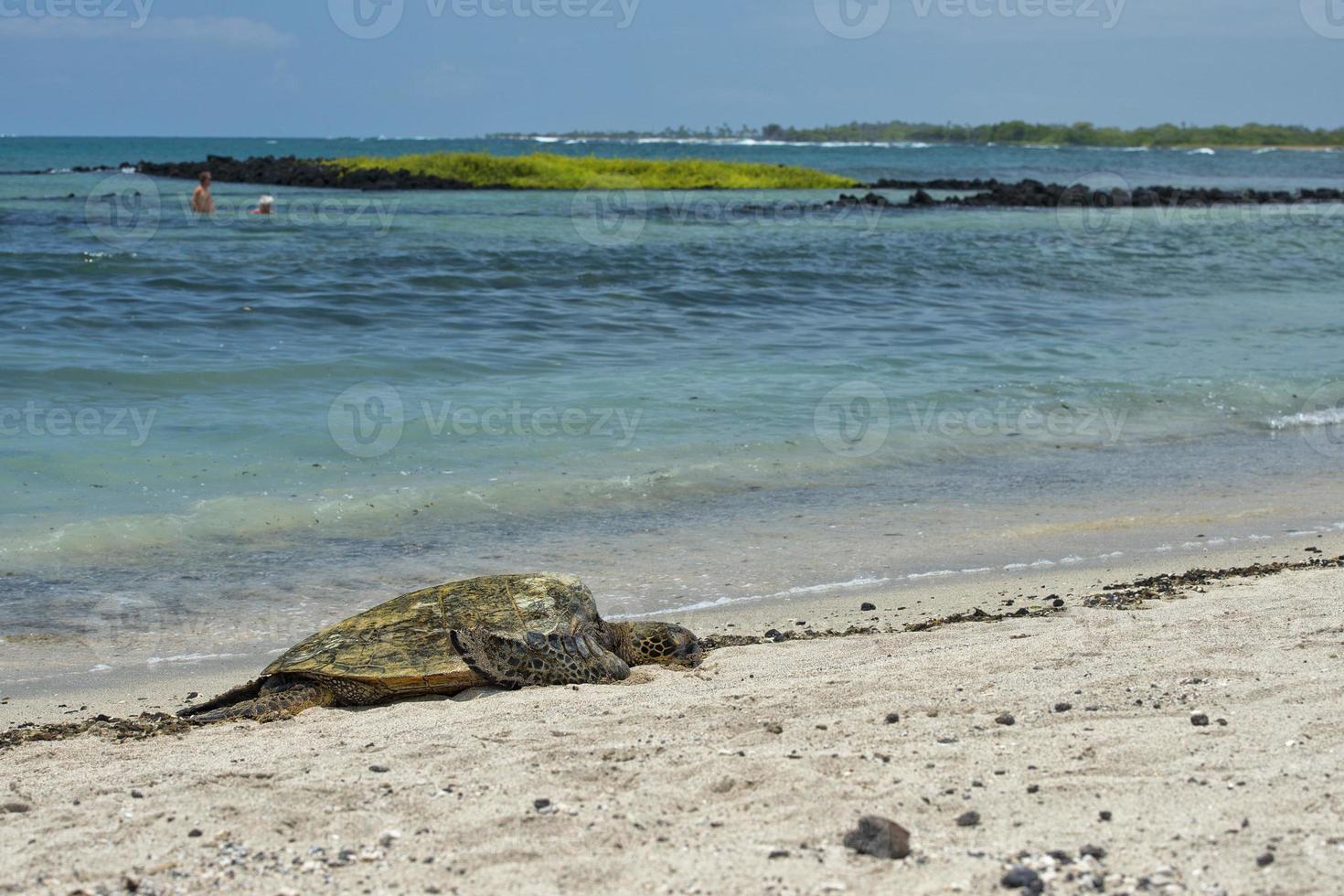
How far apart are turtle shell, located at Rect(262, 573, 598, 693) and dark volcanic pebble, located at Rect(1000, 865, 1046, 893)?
262 cm

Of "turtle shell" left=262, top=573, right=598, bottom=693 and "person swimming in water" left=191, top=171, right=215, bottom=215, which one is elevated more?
"person swimming in water" left=191, top=171, right=215, bottom=215

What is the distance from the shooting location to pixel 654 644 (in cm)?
571

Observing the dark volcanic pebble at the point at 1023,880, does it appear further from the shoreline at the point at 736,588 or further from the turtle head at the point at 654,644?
the shoreline at the point at 736,588

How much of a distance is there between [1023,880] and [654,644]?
273 centimetres

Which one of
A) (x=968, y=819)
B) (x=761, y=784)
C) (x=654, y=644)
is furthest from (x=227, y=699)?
(x=968, y=819)

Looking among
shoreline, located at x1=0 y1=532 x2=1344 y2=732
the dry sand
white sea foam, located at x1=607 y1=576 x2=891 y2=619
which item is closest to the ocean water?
white sea foam, located at x1=607 y1=576 x2=891 y2=619

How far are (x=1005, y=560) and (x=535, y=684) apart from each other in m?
3.53

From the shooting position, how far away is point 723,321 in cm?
1789

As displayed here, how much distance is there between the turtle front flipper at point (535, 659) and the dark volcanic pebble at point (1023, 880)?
2.53 meters

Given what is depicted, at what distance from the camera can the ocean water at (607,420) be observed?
7.65 metres

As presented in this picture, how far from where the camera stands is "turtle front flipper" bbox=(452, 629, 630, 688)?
5242mm

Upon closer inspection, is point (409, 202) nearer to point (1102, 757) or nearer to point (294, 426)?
point (294, 426)

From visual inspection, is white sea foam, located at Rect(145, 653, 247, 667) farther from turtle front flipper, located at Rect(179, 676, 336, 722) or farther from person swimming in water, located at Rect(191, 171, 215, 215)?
person swimming in water, located at Rect(191, 171, 215, 215)

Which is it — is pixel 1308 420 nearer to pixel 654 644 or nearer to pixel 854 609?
pixel 854 609
